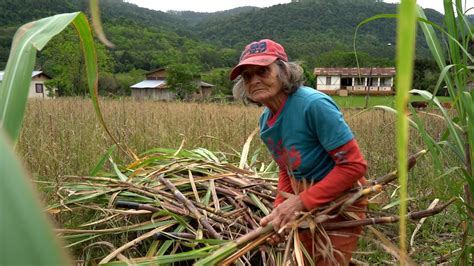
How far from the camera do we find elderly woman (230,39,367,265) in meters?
1.38

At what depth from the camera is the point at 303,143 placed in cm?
151

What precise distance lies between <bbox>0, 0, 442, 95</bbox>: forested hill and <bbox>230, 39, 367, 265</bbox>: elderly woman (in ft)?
67.4

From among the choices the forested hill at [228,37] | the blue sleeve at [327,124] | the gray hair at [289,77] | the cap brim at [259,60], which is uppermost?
the forested hill at [228,37]

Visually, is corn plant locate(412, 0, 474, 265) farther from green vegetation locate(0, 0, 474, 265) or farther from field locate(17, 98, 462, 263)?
field locate(17, 98, 462, 263)

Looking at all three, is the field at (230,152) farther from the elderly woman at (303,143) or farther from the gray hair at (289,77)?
the gray hair at (289,77)

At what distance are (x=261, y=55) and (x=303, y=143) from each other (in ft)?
1.24

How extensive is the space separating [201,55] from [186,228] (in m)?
54.6

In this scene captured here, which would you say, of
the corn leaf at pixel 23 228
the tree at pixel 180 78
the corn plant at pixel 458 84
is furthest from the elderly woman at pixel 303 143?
the tree at pixel 180 78

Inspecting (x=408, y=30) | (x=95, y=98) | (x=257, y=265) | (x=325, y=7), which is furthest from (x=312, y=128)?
(x=325, y=7)

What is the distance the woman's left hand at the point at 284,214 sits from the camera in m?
1.33

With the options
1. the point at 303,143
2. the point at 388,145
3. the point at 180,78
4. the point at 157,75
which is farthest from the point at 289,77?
the point at 157,75

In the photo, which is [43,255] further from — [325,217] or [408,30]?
[325,217]

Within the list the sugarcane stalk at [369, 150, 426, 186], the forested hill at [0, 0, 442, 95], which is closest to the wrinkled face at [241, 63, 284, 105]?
the sugarcane stalk at [369, 150, 426, 186]

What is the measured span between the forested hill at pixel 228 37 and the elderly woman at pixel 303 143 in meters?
20.5
